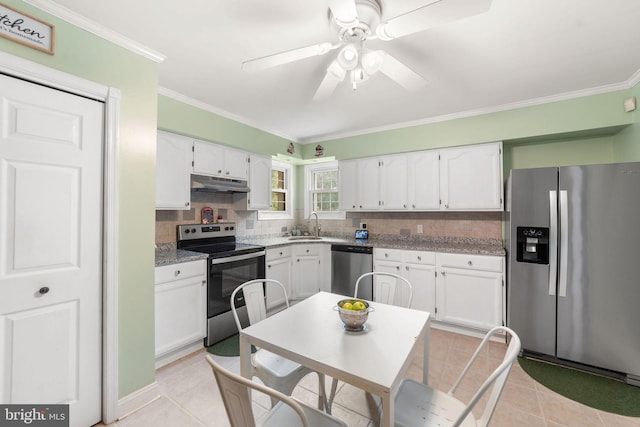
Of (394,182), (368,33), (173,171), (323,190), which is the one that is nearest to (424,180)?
(394,182)

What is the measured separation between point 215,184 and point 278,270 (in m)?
1.32

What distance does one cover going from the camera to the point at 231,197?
3680 mm

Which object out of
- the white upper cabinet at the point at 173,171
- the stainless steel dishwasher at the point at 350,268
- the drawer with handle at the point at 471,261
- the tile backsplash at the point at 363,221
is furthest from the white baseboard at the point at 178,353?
the drawer with handle at the point at 471,261

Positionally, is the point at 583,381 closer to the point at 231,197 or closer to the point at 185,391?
the point at 185,391

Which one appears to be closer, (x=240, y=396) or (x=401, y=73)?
(x=240, y=396)

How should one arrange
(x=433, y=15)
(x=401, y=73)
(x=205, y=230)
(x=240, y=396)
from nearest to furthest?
(x=240, y=396)
(x=433, y=15)
(x=401, y=73)
(x=205, y=230)

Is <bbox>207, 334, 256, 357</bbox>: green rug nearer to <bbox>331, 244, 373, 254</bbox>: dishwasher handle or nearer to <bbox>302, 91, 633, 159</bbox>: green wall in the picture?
<bbox>331, 244, 373, 254</bbox>: dishwasher handle

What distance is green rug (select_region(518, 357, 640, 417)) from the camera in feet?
6.14

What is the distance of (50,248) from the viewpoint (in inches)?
59.8

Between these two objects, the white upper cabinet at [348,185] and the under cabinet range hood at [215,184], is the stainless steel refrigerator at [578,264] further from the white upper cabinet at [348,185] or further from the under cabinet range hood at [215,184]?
the under cabinet range hood at [215,184]

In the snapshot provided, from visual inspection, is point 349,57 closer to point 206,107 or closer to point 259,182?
point 206,107

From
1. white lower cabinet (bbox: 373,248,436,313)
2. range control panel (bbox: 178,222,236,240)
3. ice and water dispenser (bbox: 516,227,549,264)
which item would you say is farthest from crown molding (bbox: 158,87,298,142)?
ice and water dispenser (bbox: 516,227,549,264)

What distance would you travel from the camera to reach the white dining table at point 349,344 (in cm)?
105

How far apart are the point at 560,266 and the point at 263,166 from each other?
11.1 feet
